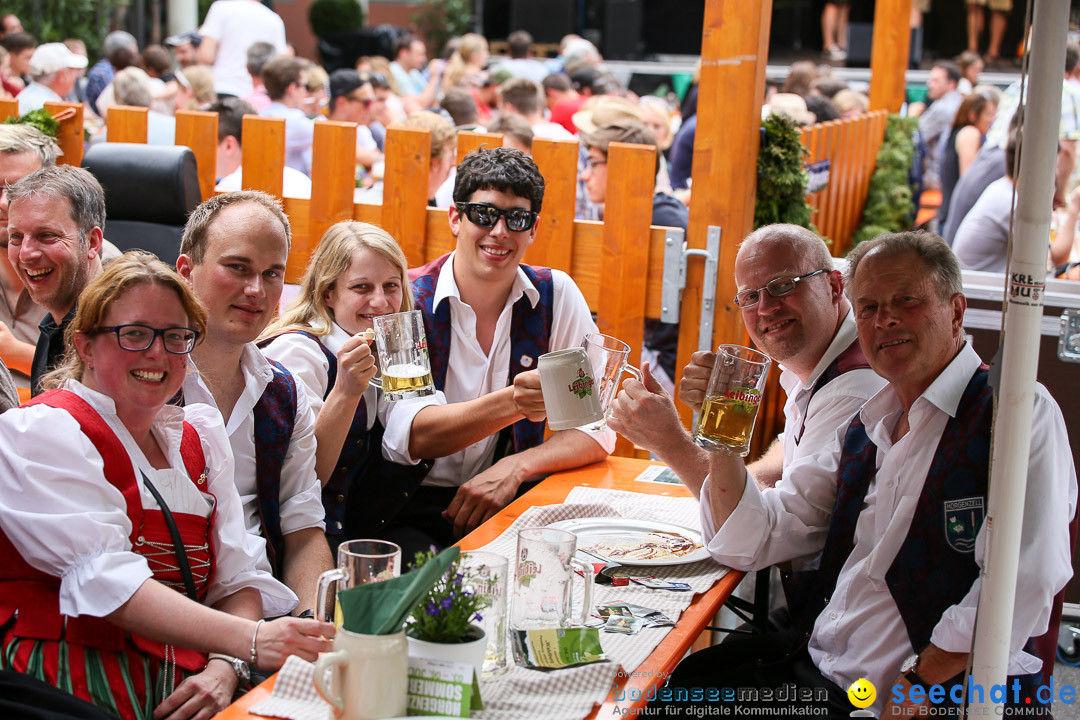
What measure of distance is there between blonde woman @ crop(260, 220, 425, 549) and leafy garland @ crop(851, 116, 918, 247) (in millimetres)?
6281

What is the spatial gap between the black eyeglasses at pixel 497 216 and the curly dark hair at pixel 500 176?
2.5 inches

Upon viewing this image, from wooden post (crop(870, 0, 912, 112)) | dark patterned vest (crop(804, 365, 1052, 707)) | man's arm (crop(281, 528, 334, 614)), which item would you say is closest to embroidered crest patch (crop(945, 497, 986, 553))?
dark patterned vest (crop(804, 365, 1052, 707))

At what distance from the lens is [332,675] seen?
149 cm

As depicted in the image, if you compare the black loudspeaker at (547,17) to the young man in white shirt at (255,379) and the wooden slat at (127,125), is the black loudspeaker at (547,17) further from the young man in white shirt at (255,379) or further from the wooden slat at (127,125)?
the young man in white shirt at (255,379)

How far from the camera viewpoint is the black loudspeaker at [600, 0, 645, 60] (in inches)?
701

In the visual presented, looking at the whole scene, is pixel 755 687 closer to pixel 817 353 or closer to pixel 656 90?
pixel 817 353

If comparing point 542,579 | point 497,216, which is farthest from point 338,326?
point 542,579

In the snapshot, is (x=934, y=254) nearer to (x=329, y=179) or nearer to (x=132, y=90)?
(x=329, y=179)

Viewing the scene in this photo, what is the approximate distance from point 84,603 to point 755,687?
1.44m

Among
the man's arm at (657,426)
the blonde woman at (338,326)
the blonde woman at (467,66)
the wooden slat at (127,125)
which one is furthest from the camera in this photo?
the blonde woman at (467,66)

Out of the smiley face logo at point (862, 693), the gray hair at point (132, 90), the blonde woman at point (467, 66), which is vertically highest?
the blonde woman at point (467, 66)

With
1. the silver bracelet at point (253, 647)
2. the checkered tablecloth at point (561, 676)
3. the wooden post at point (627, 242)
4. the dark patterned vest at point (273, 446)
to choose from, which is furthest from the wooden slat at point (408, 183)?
the silver bracelet at point (253, 647)

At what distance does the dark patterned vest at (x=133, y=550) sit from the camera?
71.3 inches

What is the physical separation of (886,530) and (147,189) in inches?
128
